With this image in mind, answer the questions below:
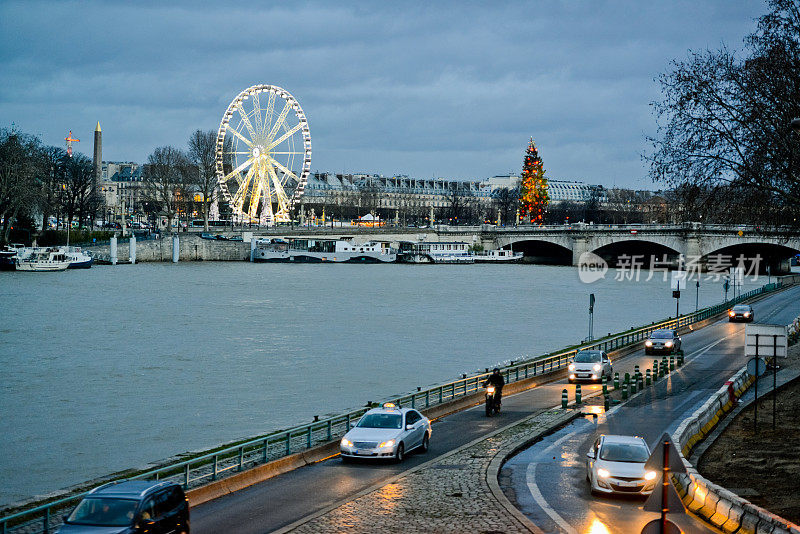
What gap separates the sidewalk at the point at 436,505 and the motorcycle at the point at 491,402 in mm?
6094

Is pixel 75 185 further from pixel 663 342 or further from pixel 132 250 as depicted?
pixel 663 342

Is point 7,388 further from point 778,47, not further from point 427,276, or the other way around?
point 427,276

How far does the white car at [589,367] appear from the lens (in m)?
35.4

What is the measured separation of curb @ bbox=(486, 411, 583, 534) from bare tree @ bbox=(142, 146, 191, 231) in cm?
12214

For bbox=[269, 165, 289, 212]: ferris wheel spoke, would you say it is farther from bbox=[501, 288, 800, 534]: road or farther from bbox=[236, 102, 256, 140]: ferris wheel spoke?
bbox=[501, 288, 800, 534]: road

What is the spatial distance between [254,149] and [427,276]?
92.4ft

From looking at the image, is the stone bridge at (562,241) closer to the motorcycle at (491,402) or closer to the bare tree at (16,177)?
the bare tree at (16,177)

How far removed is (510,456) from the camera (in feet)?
68.8

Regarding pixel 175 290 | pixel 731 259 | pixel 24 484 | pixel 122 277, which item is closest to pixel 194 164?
pixel 122 277

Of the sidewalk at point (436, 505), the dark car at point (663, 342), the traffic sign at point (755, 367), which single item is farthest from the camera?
the dark car at point (663, 342)

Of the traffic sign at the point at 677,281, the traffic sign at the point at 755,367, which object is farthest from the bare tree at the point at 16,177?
the traffic sign at the point at 755,367

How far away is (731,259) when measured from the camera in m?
127

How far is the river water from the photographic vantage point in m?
29.9

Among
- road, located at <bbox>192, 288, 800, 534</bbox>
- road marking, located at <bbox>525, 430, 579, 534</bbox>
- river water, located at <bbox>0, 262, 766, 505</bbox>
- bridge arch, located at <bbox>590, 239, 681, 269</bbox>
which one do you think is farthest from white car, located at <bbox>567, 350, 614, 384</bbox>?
bridge arch, located at <bbox>590, 239, 681, 269</bbox>
